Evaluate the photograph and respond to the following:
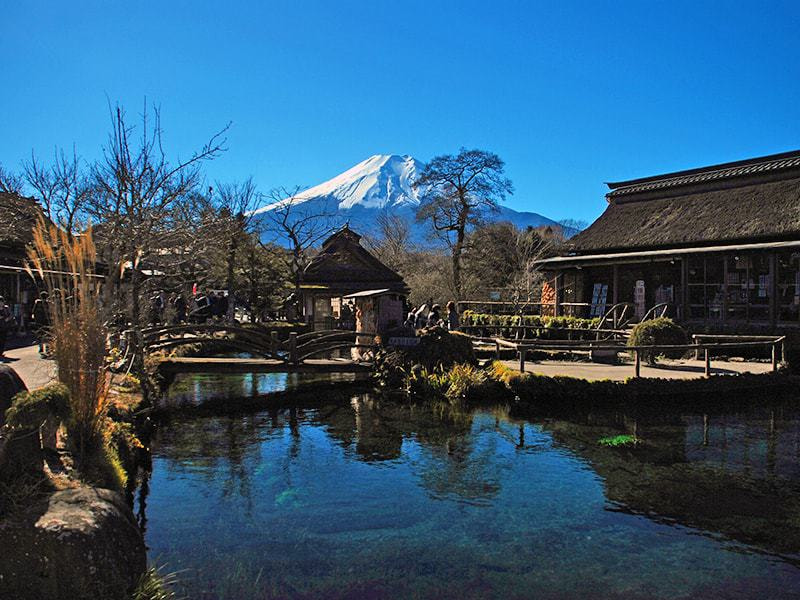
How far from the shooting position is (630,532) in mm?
6684

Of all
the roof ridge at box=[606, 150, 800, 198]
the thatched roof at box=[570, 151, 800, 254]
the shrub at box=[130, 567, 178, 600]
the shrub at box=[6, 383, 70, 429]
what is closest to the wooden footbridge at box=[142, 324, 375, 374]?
the shrub at box=[6, 383, 70, 429]

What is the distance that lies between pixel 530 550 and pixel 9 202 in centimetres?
2273

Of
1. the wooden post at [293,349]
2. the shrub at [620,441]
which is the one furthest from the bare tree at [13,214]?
the shrub at [620,441]

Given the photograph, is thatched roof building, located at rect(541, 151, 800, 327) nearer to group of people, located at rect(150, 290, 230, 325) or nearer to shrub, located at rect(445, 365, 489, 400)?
shrub, located at rect(445, 365, 489, 400)

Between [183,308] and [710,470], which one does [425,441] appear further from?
[183,308]

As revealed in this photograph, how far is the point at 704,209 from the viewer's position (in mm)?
24766

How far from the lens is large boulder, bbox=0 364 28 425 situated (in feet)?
17.5

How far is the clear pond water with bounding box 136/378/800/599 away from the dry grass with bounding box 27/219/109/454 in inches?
Answer: 60.2

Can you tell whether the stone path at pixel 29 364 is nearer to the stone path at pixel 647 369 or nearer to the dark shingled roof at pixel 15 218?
the dark shingled roof at pixel 15 218

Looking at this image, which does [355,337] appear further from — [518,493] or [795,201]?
[795,201]

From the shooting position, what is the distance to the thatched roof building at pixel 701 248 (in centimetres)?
2119

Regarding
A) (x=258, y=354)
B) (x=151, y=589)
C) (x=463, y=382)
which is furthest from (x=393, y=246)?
(x=151, y=589)

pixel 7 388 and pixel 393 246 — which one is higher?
pixel 393 246

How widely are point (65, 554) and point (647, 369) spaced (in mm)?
13669
